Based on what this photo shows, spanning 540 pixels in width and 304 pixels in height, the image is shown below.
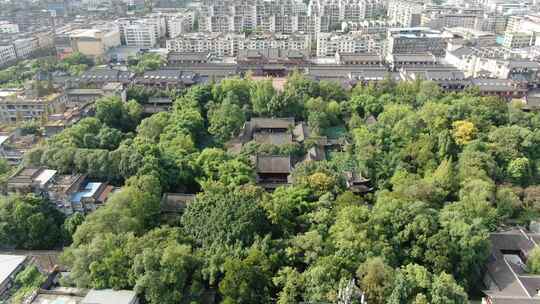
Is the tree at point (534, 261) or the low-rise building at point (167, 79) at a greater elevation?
the low-rise building at point (167, 79)

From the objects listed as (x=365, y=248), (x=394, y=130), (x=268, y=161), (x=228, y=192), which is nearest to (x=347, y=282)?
(x=365, y=248)

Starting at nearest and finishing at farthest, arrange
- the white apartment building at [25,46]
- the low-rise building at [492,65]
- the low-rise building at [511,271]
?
the low-rise building at [511,271], the low-rise building at [492,65], the white apartment building at [25,46]

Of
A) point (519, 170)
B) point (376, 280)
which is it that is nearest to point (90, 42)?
point (376, 280)

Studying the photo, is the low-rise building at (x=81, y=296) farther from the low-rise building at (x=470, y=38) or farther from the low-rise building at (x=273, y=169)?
the low-rise building at (x=470, y=38)

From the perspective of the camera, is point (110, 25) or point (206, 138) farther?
point (110, 25)

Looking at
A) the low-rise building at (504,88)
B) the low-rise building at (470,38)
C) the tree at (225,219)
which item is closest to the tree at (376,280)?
the tree at (225,219)

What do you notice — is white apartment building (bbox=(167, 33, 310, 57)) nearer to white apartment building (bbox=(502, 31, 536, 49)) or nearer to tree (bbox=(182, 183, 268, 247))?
white apartment building (bbox=(502, 31, 536, 49))

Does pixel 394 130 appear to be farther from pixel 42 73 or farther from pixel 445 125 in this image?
pixel 42 73
